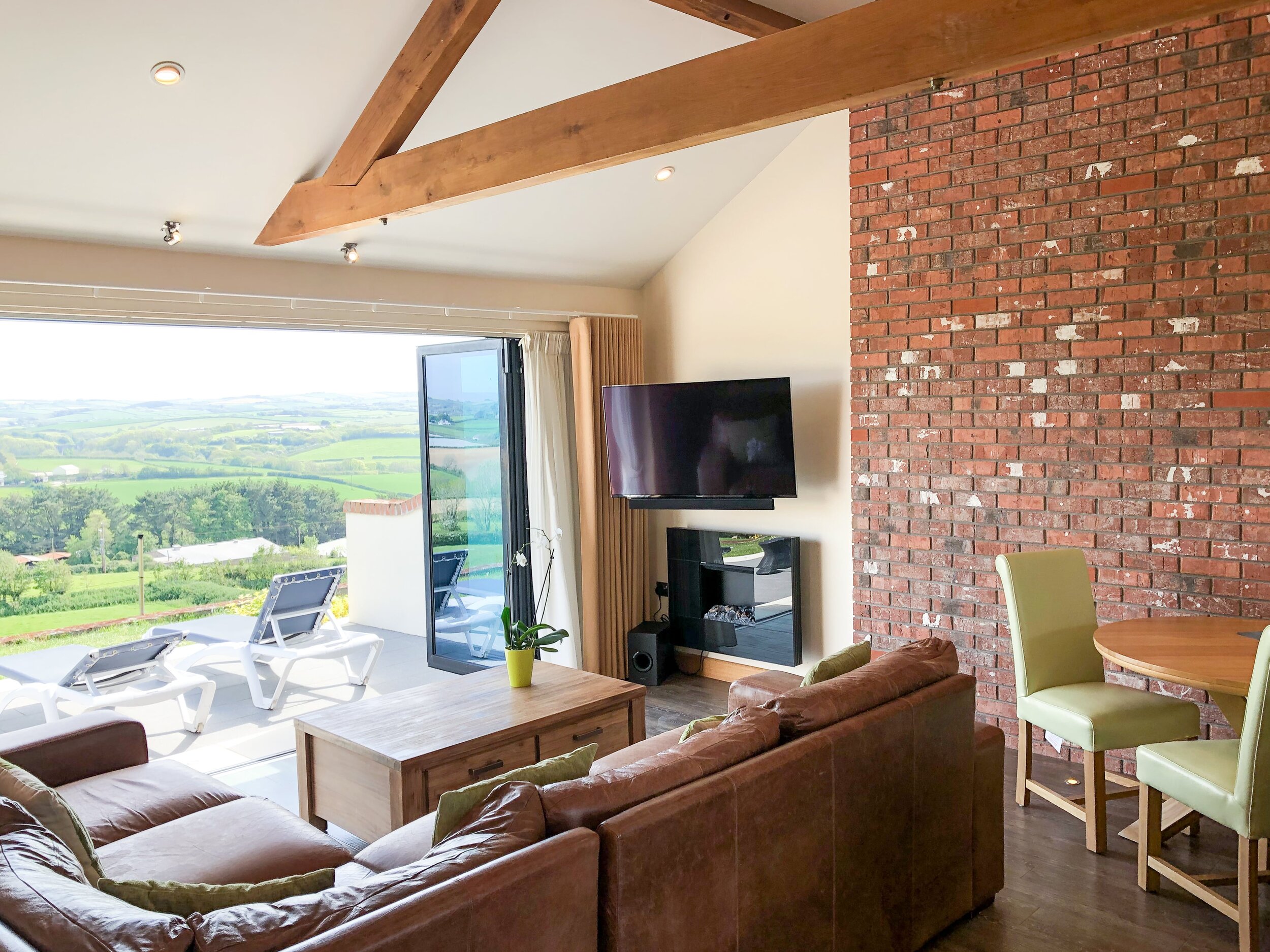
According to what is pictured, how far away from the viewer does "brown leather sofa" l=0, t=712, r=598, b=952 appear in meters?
1.62

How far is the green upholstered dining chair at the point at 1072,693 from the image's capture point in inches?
139

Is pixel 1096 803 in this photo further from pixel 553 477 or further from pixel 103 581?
pixel 103 581

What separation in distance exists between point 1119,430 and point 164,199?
13.8 ft

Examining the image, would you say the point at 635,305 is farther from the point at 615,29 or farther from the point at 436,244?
the point at 615,29

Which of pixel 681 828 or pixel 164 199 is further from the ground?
pixel 164 199

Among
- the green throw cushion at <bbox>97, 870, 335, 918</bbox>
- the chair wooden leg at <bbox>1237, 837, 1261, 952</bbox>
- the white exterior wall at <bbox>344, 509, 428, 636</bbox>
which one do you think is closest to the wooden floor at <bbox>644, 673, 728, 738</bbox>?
the white exterior wall at <bbox>344, 509, 428, 636</bbox>

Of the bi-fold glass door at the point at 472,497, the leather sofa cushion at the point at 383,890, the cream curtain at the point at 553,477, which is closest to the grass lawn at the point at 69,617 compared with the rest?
the bi-fold glass door at the point at 472,497

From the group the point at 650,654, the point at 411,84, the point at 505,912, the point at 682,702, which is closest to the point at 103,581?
the point at 650,654

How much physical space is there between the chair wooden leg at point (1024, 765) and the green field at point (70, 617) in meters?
6.73

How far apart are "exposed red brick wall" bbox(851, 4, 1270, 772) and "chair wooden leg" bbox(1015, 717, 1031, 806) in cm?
64

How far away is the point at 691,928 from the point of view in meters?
2.09

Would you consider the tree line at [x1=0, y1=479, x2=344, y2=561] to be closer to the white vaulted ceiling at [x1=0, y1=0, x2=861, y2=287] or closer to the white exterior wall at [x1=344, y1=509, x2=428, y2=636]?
the white exterior wall at [x1=344, y1=509, x2=428, y2=636]

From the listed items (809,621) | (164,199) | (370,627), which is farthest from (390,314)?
(370,627)

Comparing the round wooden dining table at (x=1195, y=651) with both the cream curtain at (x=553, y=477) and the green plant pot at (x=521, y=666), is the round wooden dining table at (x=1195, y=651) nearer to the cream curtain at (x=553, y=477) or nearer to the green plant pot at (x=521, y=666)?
the green plant pot at (x=521, y=666)
